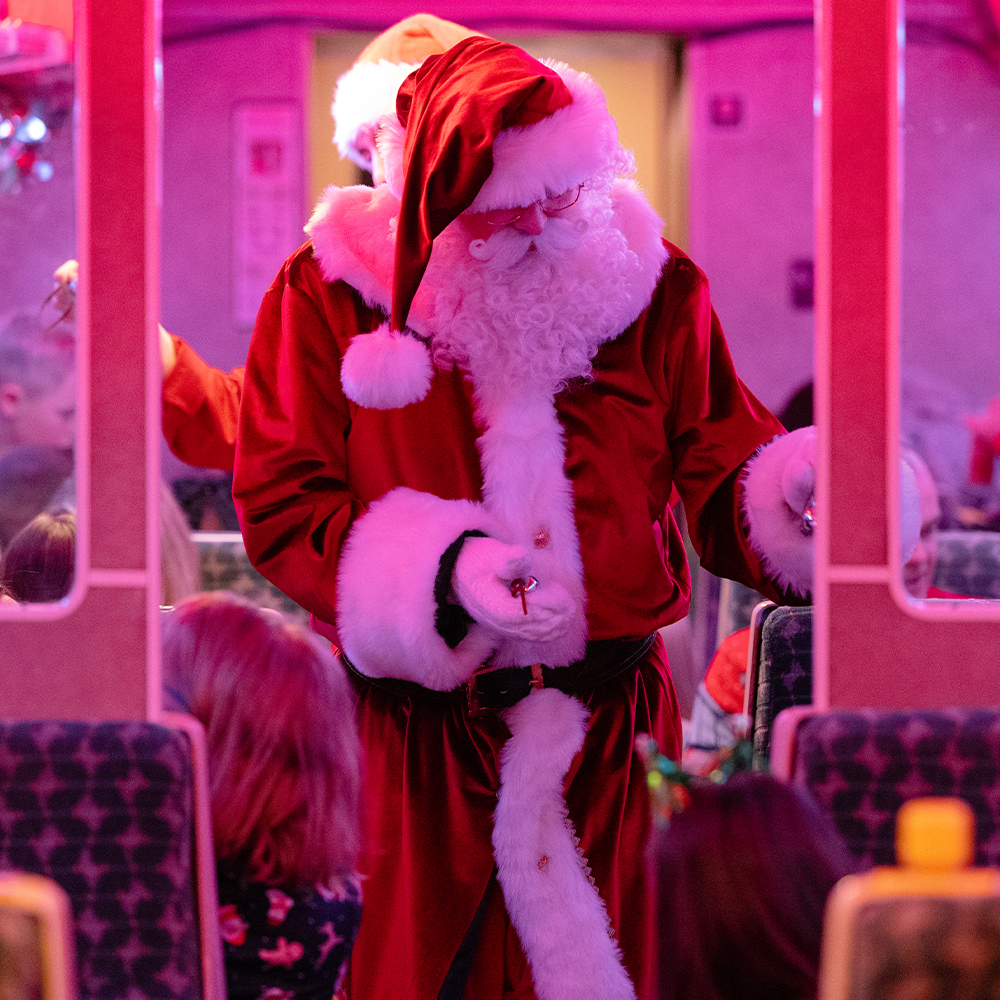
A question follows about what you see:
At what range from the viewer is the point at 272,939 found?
1.08m

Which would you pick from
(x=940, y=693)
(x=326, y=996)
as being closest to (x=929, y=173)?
(x=940, y=693)

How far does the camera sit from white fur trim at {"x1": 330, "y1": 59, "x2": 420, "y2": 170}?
1.96 metres

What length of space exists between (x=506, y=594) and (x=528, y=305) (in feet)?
1.11

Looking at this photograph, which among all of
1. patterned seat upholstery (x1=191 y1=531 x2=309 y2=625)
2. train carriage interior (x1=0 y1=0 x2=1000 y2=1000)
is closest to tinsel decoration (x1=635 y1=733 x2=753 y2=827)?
train carriage interior (x1=0 y1=0 x2=1000 y2=1000)

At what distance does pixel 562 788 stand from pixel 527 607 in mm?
259

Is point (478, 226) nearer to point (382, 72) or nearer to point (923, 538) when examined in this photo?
point (923, 538)

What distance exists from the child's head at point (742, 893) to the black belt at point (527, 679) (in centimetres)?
50

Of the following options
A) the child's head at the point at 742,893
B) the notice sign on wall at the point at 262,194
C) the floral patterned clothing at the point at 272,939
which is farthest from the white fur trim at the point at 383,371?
the notice sign on wall at the point at 262,194

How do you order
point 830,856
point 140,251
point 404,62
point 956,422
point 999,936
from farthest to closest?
point 404,62
point 956,422
point 140,251
point 830,856
point 999,936

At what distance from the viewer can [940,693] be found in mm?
1033

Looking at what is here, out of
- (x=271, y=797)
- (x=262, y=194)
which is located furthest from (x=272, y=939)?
(x=262, y=194)

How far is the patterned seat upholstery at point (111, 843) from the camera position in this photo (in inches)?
38.9

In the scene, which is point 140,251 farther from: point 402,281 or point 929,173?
point 929,173

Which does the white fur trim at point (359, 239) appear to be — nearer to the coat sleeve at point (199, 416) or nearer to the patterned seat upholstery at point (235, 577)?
the coat sleeve at point (199, 416)
